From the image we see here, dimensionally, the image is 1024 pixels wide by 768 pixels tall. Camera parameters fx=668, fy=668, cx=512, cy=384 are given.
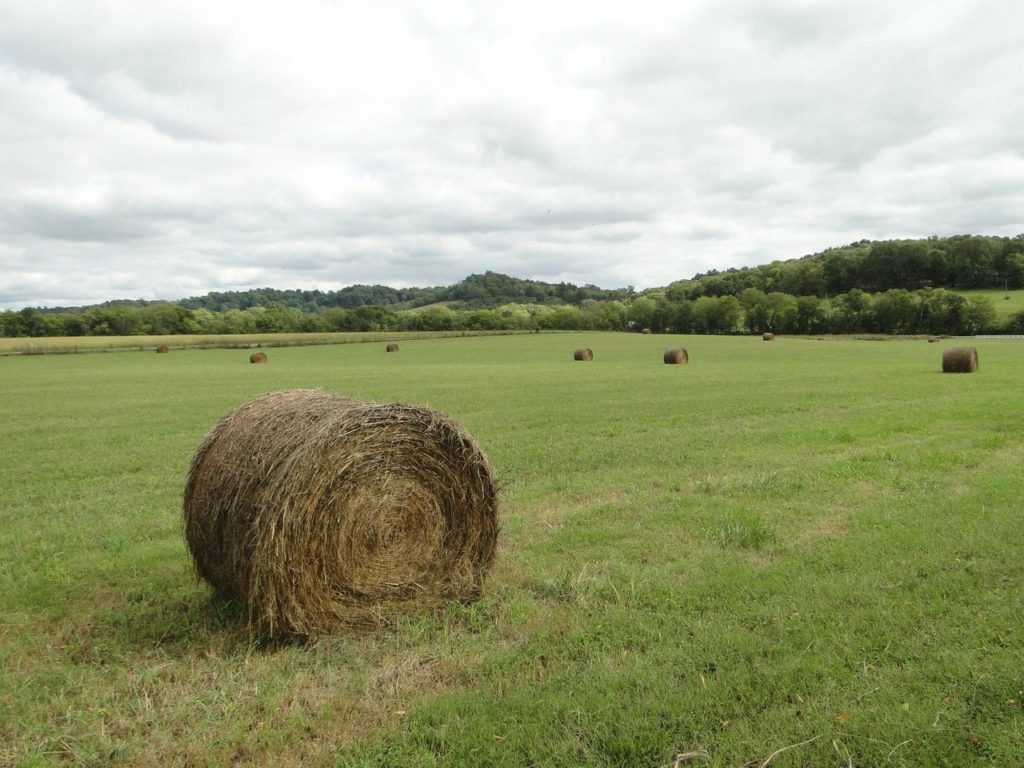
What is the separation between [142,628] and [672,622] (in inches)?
188

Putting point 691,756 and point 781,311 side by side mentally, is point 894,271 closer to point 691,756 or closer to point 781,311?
point 781,311

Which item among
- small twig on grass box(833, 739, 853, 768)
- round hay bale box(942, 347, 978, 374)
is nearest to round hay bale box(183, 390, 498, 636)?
small twig on grass box(833, 739, 853, 768)

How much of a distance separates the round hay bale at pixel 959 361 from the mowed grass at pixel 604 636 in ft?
70.1

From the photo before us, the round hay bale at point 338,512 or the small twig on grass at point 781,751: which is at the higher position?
the round hay bale at point 338,512

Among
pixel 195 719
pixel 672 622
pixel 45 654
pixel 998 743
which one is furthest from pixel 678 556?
pixel 45 654

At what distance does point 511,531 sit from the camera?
8.71 m

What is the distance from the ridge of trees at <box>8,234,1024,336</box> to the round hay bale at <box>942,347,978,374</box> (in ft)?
218

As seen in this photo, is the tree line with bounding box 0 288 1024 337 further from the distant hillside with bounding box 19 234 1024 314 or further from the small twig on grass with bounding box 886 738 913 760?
the small twig on grass with bounding box 886 738 913 760

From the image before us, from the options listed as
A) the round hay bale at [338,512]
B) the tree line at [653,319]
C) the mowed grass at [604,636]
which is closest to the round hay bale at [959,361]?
the mowed grass at [604,636]

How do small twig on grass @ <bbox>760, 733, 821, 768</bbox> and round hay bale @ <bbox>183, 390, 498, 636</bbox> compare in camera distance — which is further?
round hay bale @ <bbox>183, 390, 498, 636</bbox>

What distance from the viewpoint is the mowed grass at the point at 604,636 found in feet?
14.0

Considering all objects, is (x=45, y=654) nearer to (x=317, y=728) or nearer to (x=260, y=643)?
(x=260, y=643)

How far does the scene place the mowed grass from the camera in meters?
4.27

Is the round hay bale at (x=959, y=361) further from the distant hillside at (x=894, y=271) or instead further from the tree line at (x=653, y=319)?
the distant hillside at (x=894, y=271)
